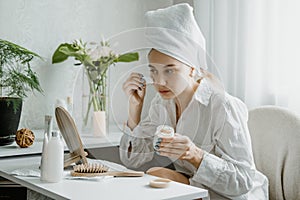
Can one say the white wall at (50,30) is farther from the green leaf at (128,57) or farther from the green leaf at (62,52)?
the green leaf at (128,57)

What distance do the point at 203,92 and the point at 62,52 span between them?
40.8 inches

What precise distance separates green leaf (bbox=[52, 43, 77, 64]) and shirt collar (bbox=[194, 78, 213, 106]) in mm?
968

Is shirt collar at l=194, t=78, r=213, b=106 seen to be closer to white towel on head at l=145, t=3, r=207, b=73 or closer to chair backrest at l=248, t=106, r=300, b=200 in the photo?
white towel on head at l=145, t=3, r=207, b=73

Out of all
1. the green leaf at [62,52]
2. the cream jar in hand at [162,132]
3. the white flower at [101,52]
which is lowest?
the cream jar in hand at [162,132]

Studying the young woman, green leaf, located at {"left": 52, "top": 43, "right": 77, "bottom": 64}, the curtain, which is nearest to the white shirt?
the young woman

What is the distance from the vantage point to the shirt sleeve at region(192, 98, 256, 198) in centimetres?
149

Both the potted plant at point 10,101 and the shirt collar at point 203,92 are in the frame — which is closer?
the shirt collar at point 203,92

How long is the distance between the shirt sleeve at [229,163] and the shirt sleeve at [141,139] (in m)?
0.20

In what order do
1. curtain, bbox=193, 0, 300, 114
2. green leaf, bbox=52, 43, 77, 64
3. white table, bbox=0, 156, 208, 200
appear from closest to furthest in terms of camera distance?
white table, bbox=0, 156, 208, 200 < curtain, bbox=193, 0, 300, 114 < green leaf, bbox=52, 43, 77, 64

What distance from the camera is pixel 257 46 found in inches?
88.3

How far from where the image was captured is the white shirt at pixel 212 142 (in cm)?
139

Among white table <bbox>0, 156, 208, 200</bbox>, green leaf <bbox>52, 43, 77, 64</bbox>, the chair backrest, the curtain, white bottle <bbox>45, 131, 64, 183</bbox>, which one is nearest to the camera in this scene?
white table <bbox>0, 156, 208, 200</bbox>

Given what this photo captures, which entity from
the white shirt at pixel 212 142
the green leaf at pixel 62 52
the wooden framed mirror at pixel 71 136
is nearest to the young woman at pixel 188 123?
the white shirt at pixel 212 142

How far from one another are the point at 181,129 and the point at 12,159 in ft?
2.33
